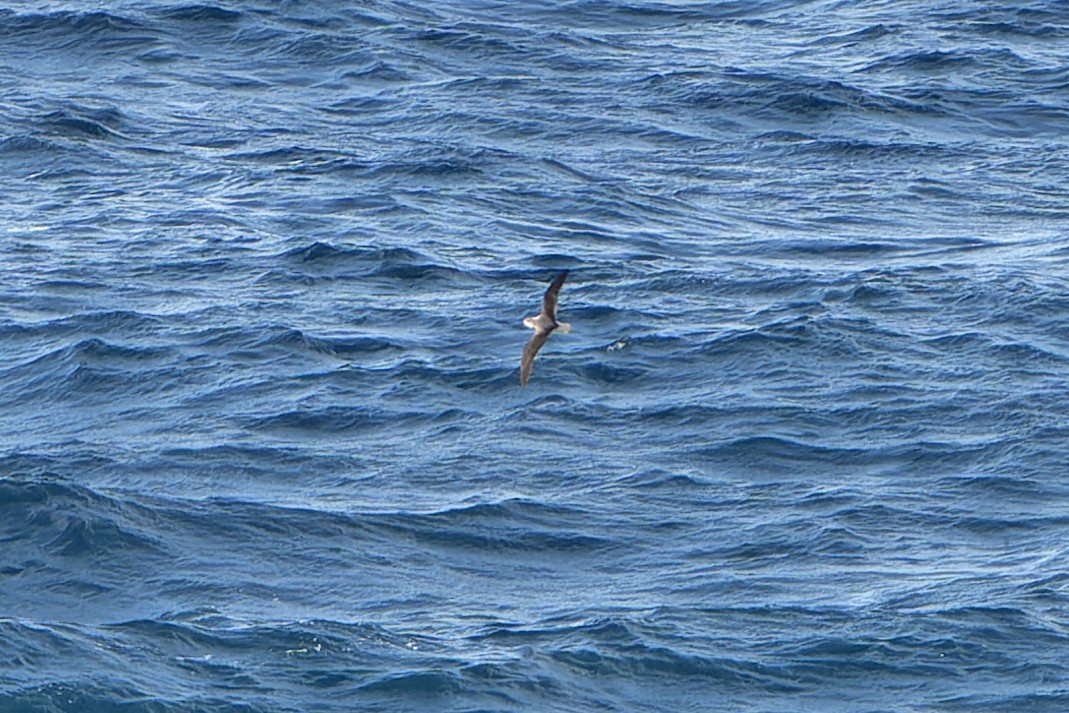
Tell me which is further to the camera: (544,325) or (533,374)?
(533,374)

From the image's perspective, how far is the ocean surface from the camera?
94.6 ft

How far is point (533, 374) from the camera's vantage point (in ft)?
112

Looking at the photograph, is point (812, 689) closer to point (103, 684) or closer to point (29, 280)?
point (103, 684)

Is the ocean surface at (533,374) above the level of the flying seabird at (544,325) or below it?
below

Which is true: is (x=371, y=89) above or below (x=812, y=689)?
above

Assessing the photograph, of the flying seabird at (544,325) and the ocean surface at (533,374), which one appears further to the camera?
the ocean surface at (533,374)

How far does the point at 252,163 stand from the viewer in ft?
132

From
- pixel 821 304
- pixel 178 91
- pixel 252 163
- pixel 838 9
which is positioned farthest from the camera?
pixel 838 9

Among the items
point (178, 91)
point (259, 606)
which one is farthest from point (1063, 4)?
point (259, 606)

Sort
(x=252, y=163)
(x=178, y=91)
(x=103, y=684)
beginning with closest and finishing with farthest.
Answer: (x=103, y=684) < (x=252, y=163) < (x=178, y=91)

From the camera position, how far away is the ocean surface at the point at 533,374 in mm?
28828

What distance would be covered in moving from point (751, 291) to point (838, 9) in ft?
48.6

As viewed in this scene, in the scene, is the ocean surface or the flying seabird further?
the ocean surface

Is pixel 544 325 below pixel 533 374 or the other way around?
the other way around
